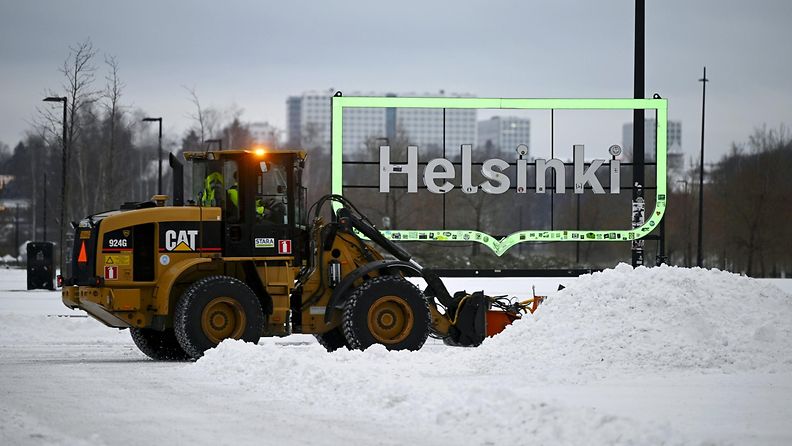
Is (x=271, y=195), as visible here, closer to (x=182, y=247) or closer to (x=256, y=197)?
(x=256, y=197)

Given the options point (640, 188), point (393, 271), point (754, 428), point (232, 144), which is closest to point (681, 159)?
point (232, 144)

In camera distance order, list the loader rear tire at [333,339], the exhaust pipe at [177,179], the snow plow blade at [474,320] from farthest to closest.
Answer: the loader rear tire at [333,339]
the snow plow blade at [474,320]
the exhaust pipe at [177,179]

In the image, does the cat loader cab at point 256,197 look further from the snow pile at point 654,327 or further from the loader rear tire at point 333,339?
the snow pile at point 654,327

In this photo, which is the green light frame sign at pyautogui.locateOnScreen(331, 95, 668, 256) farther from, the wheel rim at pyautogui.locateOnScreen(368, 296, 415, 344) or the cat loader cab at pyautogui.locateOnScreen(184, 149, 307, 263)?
the wheel rim at pyautogui.locateOnScreen(368, 296, 415, 344)

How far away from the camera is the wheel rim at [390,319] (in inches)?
677

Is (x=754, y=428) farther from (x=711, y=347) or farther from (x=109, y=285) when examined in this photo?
(x=109, y=285)

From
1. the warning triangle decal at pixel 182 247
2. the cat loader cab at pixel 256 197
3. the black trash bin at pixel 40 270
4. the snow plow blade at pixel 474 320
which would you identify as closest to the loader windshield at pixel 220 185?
the cat loader cab at pixel 256 197

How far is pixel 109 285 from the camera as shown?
1684 centimetres

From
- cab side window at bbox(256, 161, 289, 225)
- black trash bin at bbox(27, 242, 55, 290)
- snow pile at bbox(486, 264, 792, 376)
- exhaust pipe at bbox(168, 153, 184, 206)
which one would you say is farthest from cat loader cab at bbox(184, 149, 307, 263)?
black trash bin at bbox(27, 242, 55, 290)

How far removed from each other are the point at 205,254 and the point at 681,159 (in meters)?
86.5

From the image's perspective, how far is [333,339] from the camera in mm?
18391

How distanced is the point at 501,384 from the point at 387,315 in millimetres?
4611

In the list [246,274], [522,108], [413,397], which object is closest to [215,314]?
[246,274]

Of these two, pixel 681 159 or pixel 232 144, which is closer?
pixel 232 144
